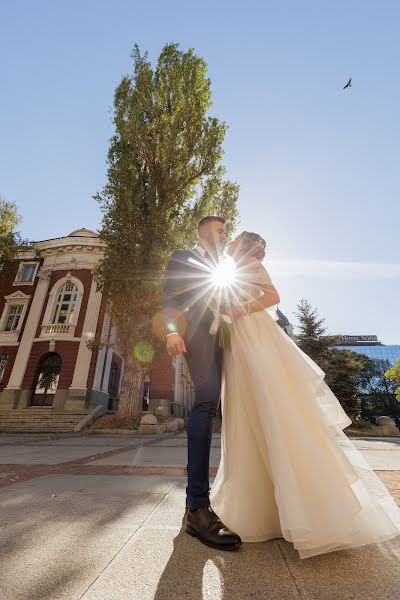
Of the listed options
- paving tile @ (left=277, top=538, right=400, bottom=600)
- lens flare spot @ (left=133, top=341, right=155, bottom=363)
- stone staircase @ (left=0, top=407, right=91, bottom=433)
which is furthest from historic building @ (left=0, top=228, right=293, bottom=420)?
paving tile @ (left=277, top=538, right=400, bottom=600)

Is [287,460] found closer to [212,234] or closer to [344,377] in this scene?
[212,234]

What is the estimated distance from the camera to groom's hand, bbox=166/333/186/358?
187 centimetres

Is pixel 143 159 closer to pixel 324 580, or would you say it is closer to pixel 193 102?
pixel 193 102

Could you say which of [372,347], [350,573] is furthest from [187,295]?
[372,347]

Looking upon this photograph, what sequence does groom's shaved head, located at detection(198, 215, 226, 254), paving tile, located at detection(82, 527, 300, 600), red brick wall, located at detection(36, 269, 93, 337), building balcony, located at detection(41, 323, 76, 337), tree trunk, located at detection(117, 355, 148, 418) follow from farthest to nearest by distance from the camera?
red brick wall, located at detection(36, 269, 93, 337), building balcony, located at detection(41, 323, 76, 337), tree trunk, located at detection(117, 355, 148, 418), groom's shaved head, located at detection(198, 215, 226, 254), paving tile, located at detection(82, 527, 300, 600)

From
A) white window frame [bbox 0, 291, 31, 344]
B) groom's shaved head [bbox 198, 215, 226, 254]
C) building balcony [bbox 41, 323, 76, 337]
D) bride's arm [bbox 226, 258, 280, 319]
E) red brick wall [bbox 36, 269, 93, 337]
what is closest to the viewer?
bride's arm [bbox 226, 258, 280, 319]

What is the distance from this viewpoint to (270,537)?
1.44m

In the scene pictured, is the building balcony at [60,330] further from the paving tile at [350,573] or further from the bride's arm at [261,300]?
the paving tile at [350,573]

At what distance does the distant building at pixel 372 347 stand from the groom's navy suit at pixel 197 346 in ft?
252

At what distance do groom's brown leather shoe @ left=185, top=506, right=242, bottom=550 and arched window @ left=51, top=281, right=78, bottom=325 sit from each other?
61.8 ft

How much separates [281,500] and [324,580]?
0.29 meters

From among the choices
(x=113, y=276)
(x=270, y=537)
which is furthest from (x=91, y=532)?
(x=113, y=276)

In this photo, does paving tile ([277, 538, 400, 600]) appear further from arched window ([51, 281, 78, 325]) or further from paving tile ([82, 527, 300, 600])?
arched window ([51, 281, 78, 325])

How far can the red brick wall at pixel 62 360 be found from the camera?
17.3 metres
